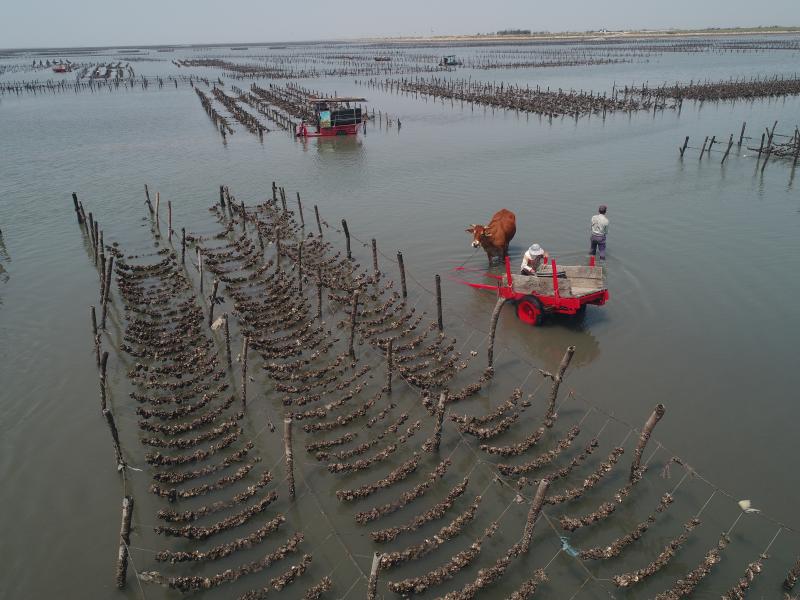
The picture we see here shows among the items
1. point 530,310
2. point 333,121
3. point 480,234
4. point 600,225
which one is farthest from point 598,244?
point 333,121

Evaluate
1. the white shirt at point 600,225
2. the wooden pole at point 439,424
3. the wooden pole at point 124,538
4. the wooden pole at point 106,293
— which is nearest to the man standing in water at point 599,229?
the white shirt at point 600,225

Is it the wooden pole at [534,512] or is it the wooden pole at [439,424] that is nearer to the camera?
the wooden pole at [534,512]

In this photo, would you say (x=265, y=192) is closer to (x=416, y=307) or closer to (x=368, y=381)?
(x=416, y=307)

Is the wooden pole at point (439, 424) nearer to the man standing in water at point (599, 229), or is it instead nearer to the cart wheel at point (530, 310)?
the cart wheel at point (530, 310)

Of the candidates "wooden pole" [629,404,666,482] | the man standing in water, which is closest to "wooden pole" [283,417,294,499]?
"wooden pole" [629,404,666,482]

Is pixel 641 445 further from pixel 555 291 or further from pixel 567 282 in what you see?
pixel 567 282
